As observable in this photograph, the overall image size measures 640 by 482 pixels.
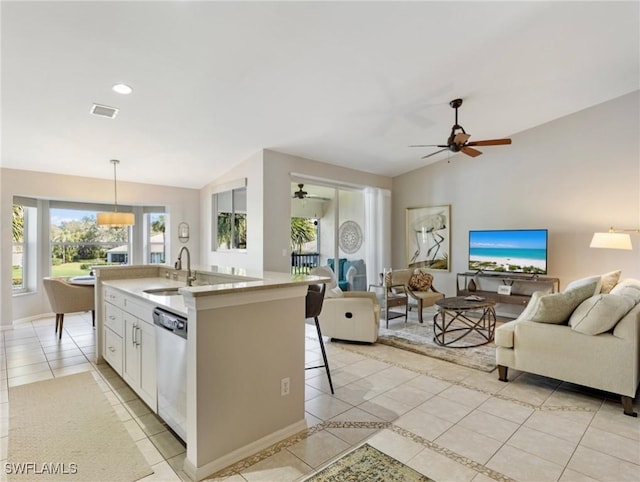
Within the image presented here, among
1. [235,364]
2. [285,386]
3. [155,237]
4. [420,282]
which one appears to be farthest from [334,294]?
[155,237]

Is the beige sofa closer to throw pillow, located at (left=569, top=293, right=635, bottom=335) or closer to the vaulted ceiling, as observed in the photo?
throw pillow, located at (left=569, top=293, right=635, bottom=335)

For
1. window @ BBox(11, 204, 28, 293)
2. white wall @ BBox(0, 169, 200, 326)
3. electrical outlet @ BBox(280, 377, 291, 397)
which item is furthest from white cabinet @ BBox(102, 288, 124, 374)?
window @ BBox(11, 204, 28, 293)

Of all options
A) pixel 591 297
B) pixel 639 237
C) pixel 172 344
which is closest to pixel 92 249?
pixel 172 344

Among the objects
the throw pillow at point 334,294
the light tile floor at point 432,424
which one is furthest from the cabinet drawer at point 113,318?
the throw pillow at point 334,294

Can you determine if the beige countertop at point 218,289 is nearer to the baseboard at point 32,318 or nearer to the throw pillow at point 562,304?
the throw pillow at point 562,304

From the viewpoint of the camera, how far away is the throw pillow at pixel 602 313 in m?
2.71

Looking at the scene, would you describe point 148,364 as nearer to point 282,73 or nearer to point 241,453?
point 241,453

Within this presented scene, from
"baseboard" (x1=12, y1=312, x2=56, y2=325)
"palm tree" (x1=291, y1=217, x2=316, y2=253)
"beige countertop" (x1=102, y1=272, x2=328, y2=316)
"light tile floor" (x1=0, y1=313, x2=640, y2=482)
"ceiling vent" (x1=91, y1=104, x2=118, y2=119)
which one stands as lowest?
"light tile floor" (x1=0, y1=313, x2=640, y2=482)

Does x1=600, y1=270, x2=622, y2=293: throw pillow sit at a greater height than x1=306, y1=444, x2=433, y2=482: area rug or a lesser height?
greater

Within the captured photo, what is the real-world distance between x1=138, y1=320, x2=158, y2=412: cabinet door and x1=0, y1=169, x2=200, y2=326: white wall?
12.9 feet

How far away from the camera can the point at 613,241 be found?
15.1 ft

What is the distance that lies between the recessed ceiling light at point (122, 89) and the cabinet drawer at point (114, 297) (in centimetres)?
194

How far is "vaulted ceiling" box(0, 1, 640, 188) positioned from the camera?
271cm

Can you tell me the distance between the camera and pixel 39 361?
383cm
